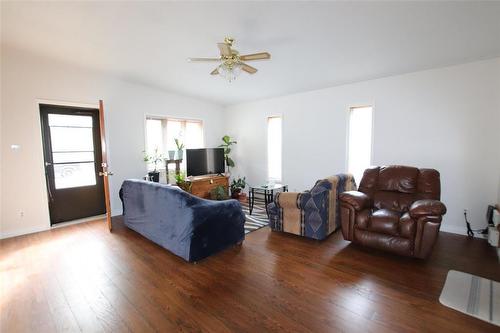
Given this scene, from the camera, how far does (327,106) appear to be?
4.99 metres

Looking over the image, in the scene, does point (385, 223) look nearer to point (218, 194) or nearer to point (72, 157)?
point (218, 194)

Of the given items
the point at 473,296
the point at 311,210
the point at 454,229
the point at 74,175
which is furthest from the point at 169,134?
the point at 454,229

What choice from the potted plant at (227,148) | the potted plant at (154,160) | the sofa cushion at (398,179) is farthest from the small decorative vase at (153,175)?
the sofa cushion at (398,179)

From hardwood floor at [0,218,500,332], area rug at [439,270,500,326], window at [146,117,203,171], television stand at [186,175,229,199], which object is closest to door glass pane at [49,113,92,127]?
window at [146,117,203,171]

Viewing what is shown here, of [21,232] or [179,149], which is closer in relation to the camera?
[21,232]

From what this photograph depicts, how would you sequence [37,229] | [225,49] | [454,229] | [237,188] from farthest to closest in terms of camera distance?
[237,188]
[37,229]
[454,229]
[225,49]

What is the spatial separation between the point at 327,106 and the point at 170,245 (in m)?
4.05

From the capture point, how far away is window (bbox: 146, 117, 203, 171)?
5.47m

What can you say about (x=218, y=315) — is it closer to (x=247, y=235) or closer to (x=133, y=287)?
(x=133, y=287)

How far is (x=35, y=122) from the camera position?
12.9 feet

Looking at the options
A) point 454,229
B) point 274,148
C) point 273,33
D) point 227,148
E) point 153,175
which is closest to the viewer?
point 273,33

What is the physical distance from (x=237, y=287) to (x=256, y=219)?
2192 mm

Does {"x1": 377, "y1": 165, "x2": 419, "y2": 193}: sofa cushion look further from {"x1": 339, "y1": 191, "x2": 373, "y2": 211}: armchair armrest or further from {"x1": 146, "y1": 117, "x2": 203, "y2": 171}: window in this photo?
{"x1": 146, "y1": 117, "x2": 203, "y2": 171}: window

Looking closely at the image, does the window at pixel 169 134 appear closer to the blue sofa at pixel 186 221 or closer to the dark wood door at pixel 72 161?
the dark wood door at pixel 72 161
